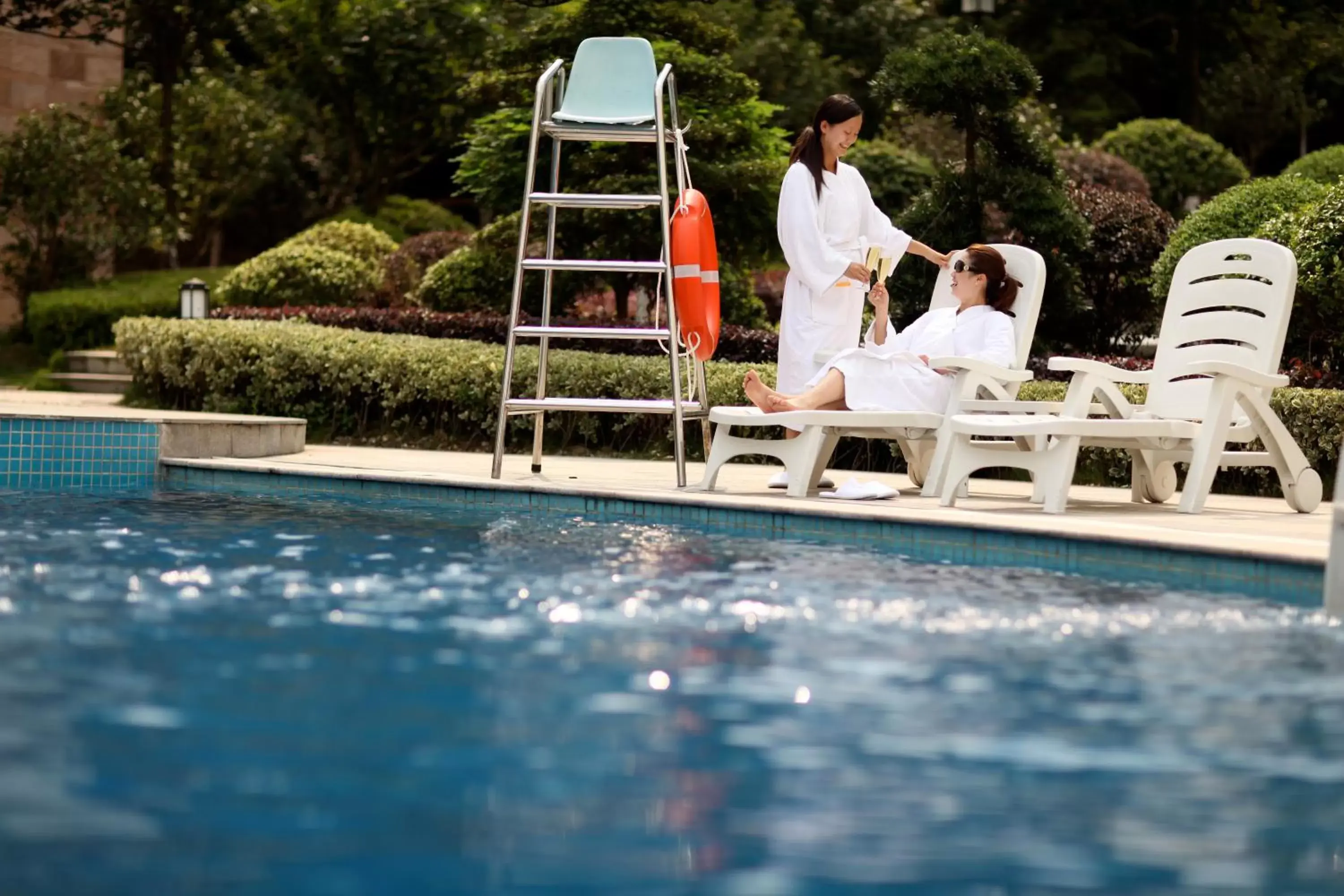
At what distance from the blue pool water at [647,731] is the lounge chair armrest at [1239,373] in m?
1.65

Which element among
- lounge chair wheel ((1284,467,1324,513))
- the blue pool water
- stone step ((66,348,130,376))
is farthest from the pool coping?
stone step ((66,348,130,376))

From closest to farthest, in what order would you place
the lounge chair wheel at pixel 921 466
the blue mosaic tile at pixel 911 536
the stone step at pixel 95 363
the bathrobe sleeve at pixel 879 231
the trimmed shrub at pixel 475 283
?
the blue mosaic tile at pixel 911 536
the lounge chair wheel at pixel 921 466
the bathrobe sleeve at pixel 879 231
the stone step at pixel 95 363
the trimmed shrub at pixel 475 283

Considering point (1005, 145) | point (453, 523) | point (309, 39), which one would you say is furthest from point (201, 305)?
point (309, 39)

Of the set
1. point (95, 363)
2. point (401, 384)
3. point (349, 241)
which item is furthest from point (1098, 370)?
point (349, 241)

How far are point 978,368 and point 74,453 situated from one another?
434cm

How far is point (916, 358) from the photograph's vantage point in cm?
764

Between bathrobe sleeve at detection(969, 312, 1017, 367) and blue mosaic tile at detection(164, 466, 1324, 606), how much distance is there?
4.20ft

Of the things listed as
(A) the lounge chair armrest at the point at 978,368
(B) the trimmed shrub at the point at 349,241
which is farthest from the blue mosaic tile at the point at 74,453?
(B) the trimmed shrub at the point at 349,241

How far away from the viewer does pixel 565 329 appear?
→ 7.89 meters

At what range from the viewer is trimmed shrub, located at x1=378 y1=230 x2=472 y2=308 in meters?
15.8

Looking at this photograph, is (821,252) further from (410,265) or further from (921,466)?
(410,265)

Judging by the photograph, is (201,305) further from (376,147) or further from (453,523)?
(376,147)

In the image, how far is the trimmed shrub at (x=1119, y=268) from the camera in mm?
12242

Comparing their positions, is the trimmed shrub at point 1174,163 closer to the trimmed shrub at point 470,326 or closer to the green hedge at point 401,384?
the trimmed shrub at point 470,326
